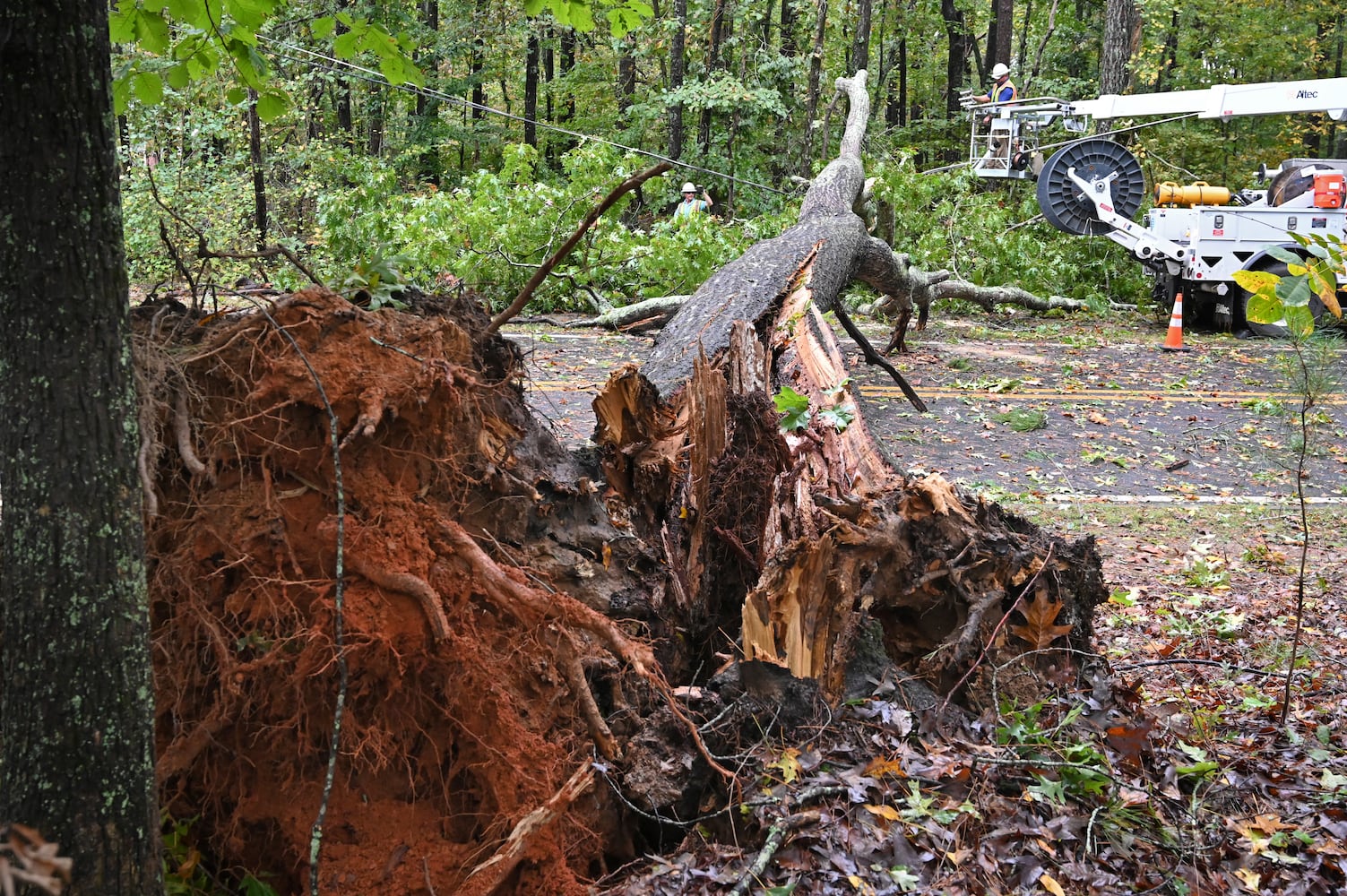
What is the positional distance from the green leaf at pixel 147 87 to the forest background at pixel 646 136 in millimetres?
858

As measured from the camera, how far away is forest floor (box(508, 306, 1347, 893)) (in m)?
3.09

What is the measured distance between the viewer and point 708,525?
4.49m

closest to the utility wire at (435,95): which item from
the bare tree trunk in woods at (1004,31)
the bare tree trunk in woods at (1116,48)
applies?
the bare tree trunk in woods at (1116,48)

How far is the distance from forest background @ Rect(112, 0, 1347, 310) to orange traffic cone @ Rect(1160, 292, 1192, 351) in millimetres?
2219

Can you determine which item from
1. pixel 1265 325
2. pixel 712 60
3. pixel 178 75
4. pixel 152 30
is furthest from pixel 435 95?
pixel 712 60

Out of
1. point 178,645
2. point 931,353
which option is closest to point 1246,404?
point 931,353

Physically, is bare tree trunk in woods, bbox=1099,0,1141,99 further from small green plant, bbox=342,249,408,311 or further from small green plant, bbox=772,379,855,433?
small green plant, bbox=342,249,408,311

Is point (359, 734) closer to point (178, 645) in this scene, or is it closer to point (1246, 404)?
point (178, 645)

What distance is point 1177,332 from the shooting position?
1394 centimetres

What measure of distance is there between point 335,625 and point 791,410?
269 centimetres

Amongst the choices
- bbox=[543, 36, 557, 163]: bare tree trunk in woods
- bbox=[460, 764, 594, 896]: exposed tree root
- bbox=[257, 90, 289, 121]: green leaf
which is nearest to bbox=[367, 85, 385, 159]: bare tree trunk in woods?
bbox=[543, 36, 557, 163]: bare tree trunk in woods

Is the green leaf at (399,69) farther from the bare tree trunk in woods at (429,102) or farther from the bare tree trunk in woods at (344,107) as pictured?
the bare tree trunk in woods at (429,102)

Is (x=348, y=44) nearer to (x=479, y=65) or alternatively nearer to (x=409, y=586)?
(x=409, y=586)

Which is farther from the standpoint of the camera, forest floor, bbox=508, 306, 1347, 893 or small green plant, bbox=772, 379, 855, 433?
small green plant, bbox=772, 379, 855, 433
